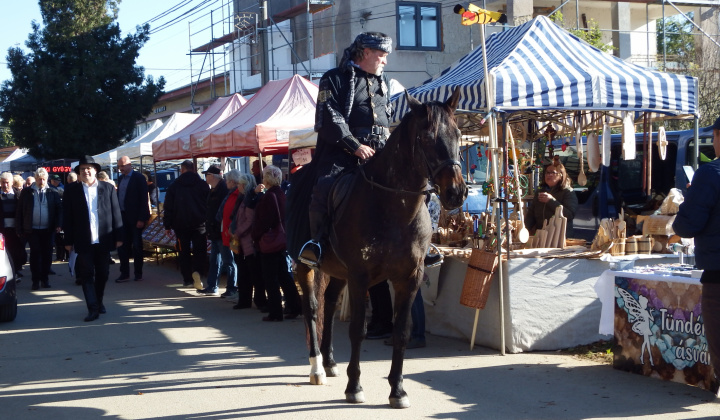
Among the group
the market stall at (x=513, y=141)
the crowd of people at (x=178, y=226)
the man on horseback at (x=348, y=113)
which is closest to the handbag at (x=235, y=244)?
the crowd of people at (x=178, y=226)

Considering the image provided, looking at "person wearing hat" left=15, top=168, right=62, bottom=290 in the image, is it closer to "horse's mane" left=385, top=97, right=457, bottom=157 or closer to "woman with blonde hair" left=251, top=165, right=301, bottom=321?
"woman with blonde hair" left=251, top=165, right=301, bottom=321

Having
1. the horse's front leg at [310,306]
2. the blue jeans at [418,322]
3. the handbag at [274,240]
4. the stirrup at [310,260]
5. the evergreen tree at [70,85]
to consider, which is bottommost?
the blue jeans at [418,322]

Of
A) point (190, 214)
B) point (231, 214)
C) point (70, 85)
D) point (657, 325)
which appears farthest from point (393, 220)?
point (70, 85)

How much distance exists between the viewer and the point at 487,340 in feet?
27.6

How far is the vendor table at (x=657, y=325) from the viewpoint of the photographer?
6.51m

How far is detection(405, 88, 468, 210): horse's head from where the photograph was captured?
5.32 metres

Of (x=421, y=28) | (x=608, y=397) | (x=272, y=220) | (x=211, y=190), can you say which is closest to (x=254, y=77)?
(x=421, y=28)

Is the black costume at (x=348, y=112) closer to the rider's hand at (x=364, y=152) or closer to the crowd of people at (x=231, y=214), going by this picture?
the crowd of people at (x=231, y=214)

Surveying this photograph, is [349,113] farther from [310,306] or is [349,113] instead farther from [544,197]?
[544,197]

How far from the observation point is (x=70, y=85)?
3394 centimetres

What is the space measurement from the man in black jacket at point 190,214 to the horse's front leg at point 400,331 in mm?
7438

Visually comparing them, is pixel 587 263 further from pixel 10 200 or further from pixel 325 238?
pixel 10 200

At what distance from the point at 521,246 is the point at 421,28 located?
83.2 ft

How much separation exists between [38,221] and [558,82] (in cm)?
1001
